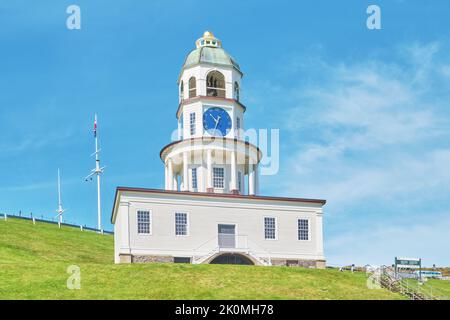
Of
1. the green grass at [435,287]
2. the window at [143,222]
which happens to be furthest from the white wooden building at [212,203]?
the green grass at [435,287]

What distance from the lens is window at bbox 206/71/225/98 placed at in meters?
59.1

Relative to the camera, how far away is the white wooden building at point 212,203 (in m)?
51.3

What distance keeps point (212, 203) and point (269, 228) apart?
422 cm

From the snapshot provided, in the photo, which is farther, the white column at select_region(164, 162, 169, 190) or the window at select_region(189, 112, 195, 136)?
the white column at select_region(164, 162, 169, 190)

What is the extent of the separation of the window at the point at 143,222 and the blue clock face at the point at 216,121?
29.8 ft

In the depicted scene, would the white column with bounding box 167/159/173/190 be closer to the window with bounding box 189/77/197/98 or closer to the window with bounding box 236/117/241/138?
the window with bounding box 189/77/197/98

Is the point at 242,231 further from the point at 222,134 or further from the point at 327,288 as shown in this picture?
the point at 327,288

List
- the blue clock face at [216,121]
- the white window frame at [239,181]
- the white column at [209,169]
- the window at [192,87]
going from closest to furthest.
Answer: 1. the white column at [209,169]
2. the blue clock face at [216,121]
3. the white window frame at [239,181]
4. the window at [192,87]

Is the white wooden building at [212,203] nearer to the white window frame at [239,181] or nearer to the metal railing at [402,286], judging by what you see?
the white window frame at [239,181]

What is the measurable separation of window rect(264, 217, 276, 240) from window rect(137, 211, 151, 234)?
795 centimetres

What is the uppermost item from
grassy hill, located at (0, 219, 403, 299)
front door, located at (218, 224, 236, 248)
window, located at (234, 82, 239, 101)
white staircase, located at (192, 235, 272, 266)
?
window, located at (234, 82, 239, 101)

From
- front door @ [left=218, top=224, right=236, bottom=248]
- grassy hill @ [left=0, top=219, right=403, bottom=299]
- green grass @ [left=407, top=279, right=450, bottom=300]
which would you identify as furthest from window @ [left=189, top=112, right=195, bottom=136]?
green grass @ [left=407, top=279, right=450, bottom=300]

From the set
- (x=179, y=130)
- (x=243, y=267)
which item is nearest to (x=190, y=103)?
(x=179, y=130)

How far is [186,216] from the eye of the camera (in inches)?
2063
